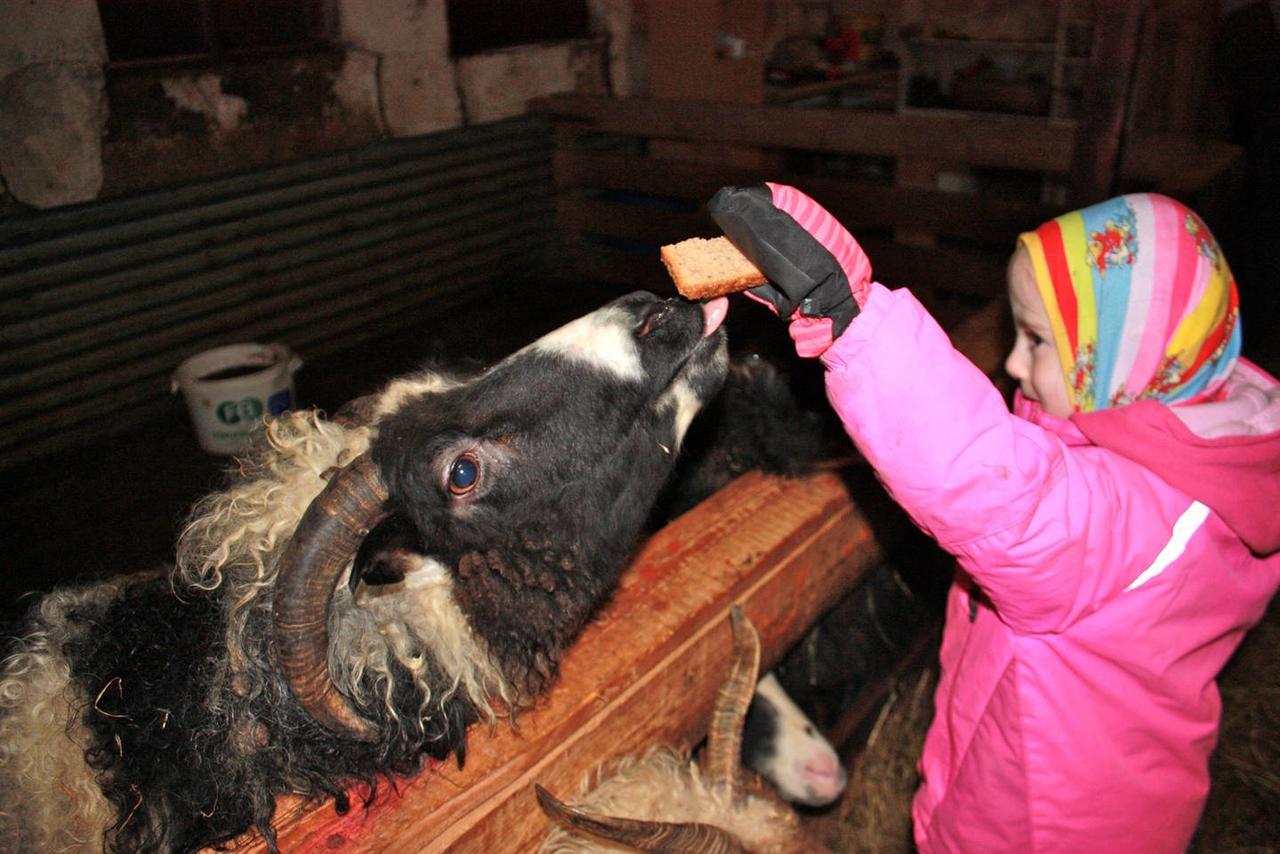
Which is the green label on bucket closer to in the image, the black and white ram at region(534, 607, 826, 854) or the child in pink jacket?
the black and white ram at region(534, 607, 826, 854)

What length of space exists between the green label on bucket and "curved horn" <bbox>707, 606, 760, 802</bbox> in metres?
3.04

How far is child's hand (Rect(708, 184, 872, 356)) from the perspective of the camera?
1.40 m

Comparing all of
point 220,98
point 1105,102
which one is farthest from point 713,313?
point 220,98

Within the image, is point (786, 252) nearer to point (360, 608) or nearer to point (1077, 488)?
point (1077, 488)

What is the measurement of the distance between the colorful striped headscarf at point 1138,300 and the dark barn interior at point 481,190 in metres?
0.94

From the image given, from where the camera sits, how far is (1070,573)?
61.7 inches

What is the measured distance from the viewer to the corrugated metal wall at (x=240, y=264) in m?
4.39

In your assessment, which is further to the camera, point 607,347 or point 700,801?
point 700,801

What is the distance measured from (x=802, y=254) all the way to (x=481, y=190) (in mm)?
5520

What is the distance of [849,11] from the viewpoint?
10188 mm

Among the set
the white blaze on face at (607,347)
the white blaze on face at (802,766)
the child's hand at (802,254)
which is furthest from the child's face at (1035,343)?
the white blaze on face at (802,766)

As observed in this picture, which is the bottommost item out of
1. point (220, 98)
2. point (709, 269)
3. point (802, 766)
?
point (802, 766)

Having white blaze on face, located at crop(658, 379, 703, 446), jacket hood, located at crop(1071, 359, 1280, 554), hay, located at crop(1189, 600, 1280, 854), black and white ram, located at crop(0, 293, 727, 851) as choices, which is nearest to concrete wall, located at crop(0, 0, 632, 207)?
black and white ram, located at crop(0, 293, 727, 851)

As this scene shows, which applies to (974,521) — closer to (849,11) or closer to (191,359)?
(191,359)
